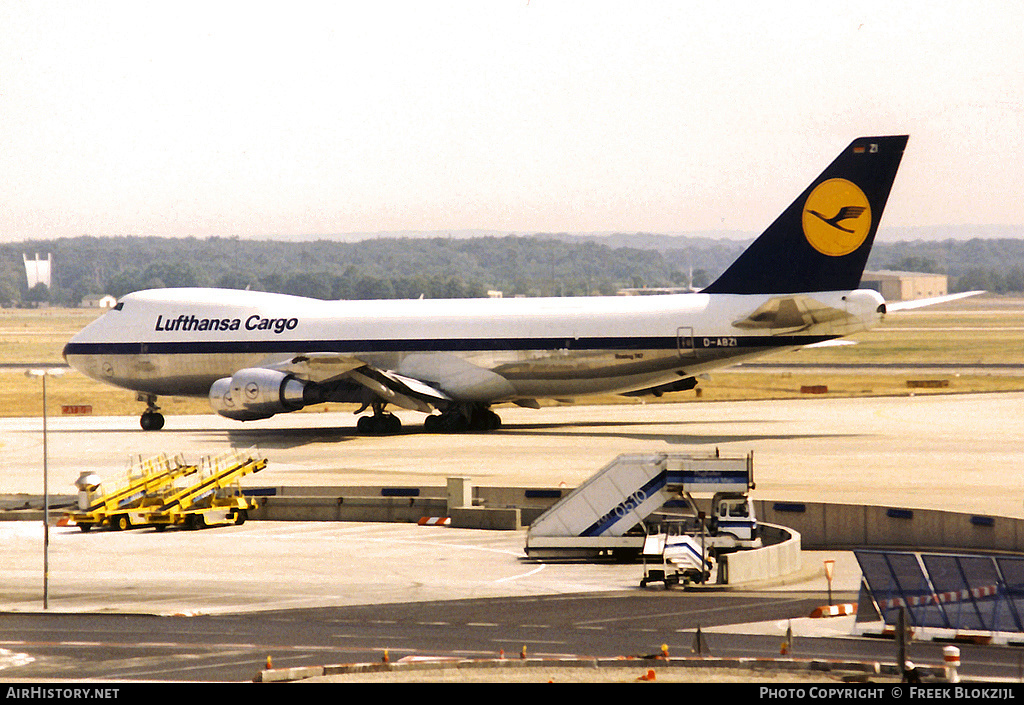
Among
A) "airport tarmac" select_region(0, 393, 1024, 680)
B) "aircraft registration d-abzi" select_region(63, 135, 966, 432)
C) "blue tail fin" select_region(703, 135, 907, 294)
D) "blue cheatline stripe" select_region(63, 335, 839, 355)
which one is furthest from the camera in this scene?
"blue cheatline stripe" select_region(63, 335, 839, 355)

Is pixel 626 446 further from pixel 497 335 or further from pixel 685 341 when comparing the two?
pixel 497 335

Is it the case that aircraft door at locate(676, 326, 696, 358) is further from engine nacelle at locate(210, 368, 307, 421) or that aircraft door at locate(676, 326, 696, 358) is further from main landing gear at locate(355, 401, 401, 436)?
engine nacelle at locate(210, 368, 307, 421)

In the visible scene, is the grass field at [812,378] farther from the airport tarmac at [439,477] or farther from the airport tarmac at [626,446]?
the airport tarmac at [626,446]

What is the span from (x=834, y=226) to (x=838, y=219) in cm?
31

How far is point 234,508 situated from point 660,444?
60.6ft

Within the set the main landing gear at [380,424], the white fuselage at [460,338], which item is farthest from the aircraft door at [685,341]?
the main landing gear at [380,424]

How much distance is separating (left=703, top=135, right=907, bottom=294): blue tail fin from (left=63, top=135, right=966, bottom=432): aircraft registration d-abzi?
5cm

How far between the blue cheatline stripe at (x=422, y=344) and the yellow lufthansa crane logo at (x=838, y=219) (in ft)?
11.7

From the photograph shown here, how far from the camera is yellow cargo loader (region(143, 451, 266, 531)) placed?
39.3m

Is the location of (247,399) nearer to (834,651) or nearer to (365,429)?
(365,429)

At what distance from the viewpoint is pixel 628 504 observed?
33750mm

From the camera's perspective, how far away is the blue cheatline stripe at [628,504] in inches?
1329

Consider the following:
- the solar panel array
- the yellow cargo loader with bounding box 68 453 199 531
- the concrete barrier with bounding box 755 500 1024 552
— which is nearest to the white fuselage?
the yellow cargo loader with bounding box 68 453 199 531

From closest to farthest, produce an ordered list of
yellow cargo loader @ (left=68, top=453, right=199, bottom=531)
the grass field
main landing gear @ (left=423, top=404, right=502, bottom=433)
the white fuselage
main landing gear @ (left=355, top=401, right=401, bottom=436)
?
yellow cargo loader @ (left=68, top=453, right=199, bottom=531), the white fuselage, main landing gear @ (left=355, top=401, right=401, bottom=436), main landing gear @ (left=423, top=404, right=502, bottom=433), the grass field
